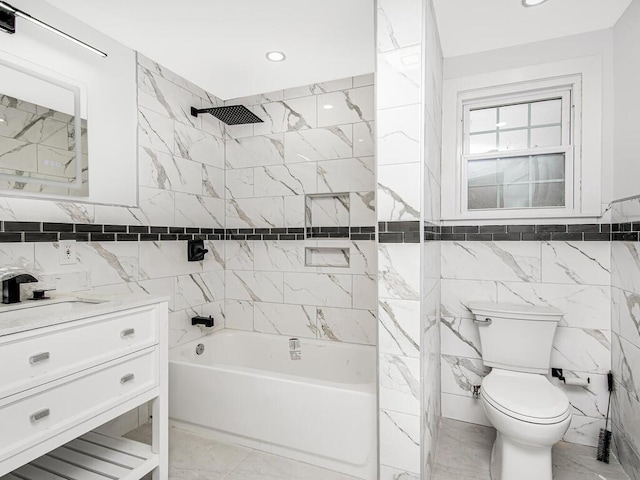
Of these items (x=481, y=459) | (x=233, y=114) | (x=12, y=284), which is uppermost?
(x=233, y=114)

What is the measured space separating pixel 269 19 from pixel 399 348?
1.88m

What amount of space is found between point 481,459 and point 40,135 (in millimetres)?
2989

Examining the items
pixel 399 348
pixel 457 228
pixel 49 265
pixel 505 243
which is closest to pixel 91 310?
pixel 49 265

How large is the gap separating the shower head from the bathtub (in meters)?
1.78

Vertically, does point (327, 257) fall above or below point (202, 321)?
above

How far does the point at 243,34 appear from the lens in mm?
2078

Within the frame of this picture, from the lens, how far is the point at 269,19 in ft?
6.35

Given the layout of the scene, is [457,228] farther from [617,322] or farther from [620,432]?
[620,432]

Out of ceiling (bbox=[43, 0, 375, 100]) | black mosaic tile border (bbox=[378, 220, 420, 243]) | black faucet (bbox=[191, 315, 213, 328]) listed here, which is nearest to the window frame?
ceiling (bbox=[43, 0, 375, 100])

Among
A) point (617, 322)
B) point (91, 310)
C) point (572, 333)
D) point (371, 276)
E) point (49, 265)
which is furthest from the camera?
point (371, 276)

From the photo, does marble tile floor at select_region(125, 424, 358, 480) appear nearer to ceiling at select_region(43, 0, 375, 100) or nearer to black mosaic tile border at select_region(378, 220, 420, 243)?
black mosaic tile border at select_region(378, 220, 420, 243)

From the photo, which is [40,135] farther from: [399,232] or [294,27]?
[399,232]

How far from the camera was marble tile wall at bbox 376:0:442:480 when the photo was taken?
1593 millimetres

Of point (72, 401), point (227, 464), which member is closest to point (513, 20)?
point (72, 401)
